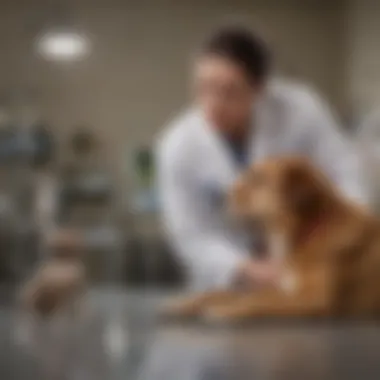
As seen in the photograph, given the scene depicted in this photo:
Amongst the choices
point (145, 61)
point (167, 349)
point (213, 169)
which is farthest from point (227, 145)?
point (167, 349)

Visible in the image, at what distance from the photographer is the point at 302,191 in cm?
105

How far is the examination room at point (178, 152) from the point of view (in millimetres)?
1062

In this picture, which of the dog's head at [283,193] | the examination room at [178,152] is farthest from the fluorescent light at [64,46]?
the dog's head at [283,193]

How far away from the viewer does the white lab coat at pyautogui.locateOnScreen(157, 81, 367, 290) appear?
43.2 inches

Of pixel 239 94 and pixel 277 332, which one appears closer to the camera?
pixel 277 332

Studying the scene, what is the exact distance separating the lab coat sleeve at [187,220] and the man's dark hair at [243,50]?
0.42ft

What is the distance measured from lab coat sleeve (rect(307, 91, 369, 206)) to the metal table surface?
0.17 metres

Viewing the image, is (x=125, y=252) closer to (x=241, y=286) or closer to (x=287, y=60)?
(x=241, y=286)

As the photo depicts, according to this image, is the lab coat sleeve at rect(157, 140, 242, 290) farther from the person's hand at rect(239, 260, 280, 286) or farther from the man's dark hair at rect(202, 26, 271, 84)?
the man's dark hair at rect(202, 26, 271, 84)

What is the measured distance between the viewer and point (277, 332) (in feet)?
3.17

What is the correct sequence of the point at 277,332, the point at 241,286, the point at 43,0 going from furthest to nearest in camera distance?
the point at 43,0
the point at 241,286
the point at 277,332

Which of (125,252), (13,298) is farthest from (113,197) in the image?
(13,298)

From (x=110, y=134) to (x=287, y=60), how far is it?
0.75 feet

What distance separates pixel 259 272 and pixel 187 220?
0.36 feet
